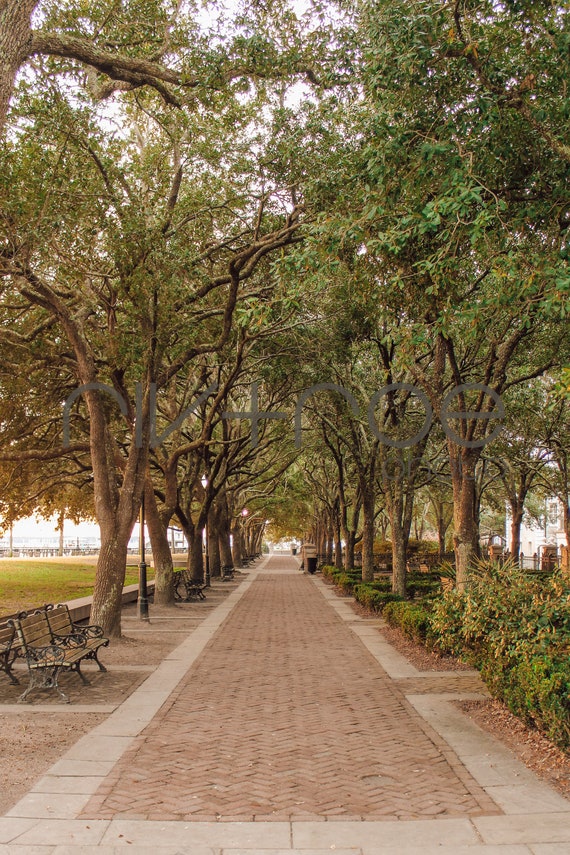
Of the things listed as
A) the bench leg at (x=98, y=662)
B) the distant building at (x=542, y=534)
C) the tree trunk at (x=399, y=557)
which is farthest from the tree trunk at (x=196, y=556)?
the distant building at (x=542, y=534)

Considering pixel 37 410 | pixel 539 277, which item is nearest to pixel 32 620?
pixel 539 277

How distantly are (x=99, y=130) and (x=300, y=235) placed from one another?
3959 mm

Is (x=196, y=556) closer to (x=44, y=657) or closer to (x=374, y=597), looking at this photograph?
(x=374, y=597)

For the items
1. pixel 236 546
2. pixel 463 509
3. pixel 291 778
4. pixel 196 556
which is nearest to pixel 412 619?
pixel 463 509

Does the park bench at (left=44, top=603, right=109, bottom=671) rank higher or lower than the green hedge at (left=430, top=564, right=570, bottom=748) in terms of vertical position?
lower

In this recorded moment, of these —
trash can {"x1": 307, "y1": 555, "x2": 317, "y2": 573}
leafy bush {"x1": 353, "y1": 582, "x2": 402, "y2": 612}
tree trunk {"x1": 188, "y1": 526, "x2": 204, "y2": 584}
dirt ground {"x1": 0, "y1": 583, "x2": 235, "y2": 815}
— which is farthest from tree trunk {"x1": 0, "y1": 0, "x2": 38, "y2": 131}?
trash can {"x1": 307, "y1": 555, "x2": 317, "y2": 573}

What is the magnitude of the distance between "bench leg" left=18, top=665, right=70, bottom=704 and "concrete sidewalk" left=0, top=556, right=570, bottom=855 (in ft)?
3.03

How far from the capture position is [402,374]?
19125 mm

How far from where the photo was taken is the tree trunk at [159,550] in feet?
61.8

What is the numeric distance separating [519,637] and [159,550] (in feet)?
46.5

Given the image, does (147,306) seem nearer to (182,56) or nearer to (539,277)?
(182,56)

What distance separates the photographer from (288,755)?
6906 mm

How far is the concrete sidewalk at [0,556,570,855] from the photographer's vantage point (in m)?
4.96

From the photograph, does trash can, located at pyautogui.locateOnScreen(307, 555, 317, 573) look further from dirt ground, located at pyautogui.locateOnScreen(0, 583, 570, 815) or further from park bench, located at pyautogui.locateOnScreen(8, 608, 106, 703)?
park bench, located at pyautogui.locateOnScreen(8, 608, 106, 703)
